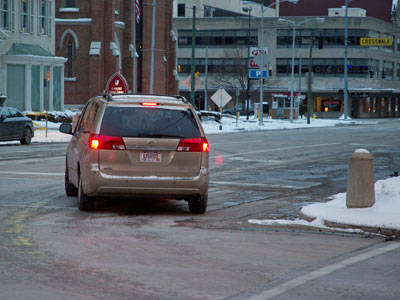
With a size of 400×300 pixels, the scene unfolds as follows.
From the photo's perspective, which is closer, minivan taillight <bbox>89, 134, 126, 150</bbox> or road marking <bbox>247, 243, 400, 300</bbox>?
road marking <bbox>247, 243, 400, 300</bbox>

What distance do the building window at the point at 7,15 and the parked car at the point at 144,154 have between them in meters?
39.7

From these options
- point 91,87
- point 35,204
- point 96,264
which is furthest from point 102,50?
point 96,264

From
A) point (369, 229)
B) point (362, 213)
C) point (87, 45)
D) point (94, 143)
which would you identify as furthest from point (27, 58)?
point (369, 229)

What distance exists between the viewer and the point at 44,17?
55125 millimetres

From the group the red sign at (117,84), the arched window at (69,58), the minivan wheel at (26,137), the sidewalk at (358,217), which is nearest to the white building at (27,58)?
the arched window at (69,58)

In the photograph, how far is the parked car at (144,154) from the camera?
1203 centimetres

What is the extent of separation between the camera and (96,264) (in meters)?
8.37

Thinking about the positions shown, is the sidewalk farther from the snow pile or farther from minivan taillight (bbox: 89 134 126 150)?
minivan taillight (bbox: 89 134 126 150)

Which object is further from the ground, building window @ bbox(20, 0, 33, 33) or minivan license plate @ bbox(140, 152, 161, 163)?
building window @ bbox(20, 0, 33, 33)

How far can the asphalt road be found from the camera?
7.32m

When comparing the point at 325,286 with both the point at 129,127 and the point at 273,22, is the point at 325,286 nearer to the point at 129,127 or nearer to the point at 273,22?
the point at 129,127

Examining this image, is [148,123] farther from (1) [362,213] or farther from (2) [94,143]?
(1) [362,213]

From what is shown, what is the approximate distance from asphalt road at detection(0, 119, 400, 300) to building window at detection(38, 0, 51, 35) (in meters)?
39.8

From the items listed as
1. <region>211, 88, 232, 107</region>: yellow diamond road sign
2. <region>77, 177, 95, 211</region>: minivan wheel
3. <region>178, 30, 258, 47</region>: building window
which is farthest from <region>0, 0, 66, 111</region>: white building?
<region>178, 30, 258, 47</region>: building window
